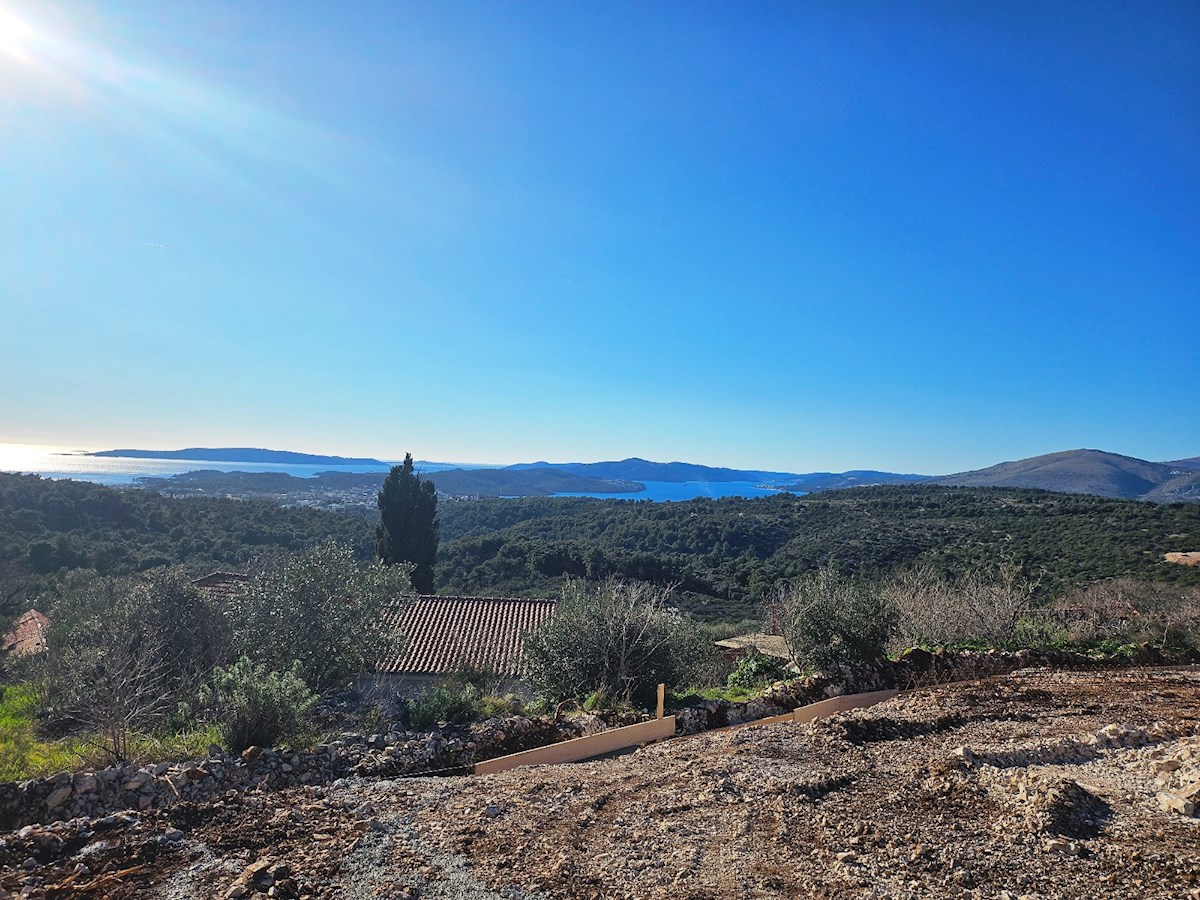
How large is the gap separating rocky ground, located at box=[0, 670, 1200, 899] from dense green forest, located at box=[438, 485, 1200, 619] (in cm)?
1757

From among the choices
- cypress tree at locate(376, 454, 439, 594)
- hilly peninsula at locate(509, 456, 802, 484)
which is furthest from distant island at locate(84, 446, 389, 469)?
cypress tree at locate(376, 454, 439, 594)

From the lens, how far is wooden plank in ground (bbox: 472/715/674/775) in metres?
6.00

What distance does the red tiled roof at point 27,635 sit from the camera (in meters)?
12.9

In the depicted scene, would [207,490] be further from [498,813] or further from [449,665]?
[498,813]

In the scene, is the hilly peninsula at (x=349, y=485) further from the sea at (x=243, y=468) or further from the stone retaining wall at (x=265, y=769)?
the stone retaining wall at (x=265, y=769)

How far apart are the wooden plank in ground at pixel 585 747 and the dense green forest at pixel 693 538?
17025 millimetres

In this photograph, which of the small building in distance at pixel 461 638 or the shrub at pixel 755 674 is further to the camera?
the small building in distance at pixel 461 638

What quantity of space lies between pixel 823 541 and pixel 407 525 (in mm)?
20941

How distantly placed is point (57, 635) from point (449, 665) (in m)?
7.38

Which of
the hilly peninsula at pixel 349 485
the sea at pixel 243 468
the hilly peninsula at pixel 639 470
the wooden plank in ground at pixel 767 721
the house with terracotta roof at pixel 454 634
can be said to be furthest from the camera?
the hilly peninsula at pixel 639 470

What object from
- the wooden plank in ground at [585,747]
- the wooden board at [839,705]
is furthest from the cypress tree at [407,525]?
the wooden board at [839,705]

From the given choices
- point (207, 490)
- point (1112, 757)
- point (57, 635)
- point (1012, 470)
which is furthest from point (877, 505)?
point (207, 490)

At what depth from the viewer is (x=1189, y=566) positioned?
67.1ft

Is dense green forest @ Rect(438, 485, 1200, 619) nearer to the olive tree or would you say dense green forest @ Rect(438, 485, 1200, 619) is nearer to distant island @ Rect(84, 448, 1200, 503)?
distant island @ Rect(84, 448, 1200, 503)
